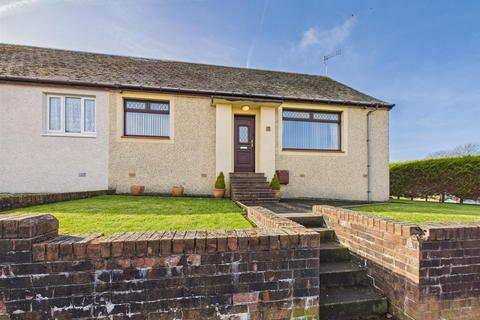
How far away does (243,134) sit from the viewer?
9.88 meters

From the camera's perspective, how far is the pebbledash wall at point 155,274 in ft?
6.05

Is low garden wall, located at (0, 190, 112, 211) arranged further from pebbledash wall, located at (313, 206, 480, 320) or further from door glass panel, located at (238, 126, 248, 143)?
pebbledash wall, located at (313, 206, 480, 320)

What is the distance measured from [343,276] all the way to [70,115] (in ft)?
33.6

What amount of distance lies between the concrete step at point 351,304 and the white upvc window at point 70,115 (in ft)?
30.8

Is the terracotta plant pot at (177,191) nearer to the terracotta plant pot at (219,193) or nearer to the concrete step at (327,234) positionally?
the terracotta plant pot at (219,193)

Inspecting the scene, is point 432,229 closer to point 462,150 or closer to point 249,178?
point 249,178

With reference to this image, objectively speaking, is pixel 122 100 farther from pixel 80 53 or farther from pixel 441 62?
pixel 441 62

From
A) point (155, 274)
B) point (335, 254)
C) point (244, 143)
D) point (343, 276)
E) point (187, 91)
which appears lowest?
point (343, 276)

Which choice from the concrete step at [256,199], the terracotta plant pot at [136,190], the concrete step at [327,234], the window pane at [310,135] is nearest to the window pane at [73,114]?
the terracotta plant pot at [136,190]

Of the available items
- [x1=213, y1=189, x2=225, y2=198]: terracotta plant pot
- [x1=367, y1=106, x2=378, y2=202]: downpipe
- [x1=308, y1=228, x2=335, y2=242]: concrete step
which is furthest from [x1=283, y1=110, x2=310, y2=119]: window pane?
[x1=308, y1=228, x2=335, y2=242]: concrete step

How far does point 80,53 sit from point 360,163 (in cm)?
1464

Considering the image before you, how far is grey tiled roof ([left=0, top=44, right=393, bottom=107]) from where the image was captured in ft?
27.8

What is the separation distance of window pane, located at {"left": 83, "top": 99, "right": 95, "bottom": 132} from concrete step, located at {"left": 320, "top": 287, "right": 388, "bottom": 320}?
949 centimetres

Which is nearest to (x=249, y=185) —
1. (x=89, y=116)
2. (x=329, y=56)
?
(x=89, y=116)
